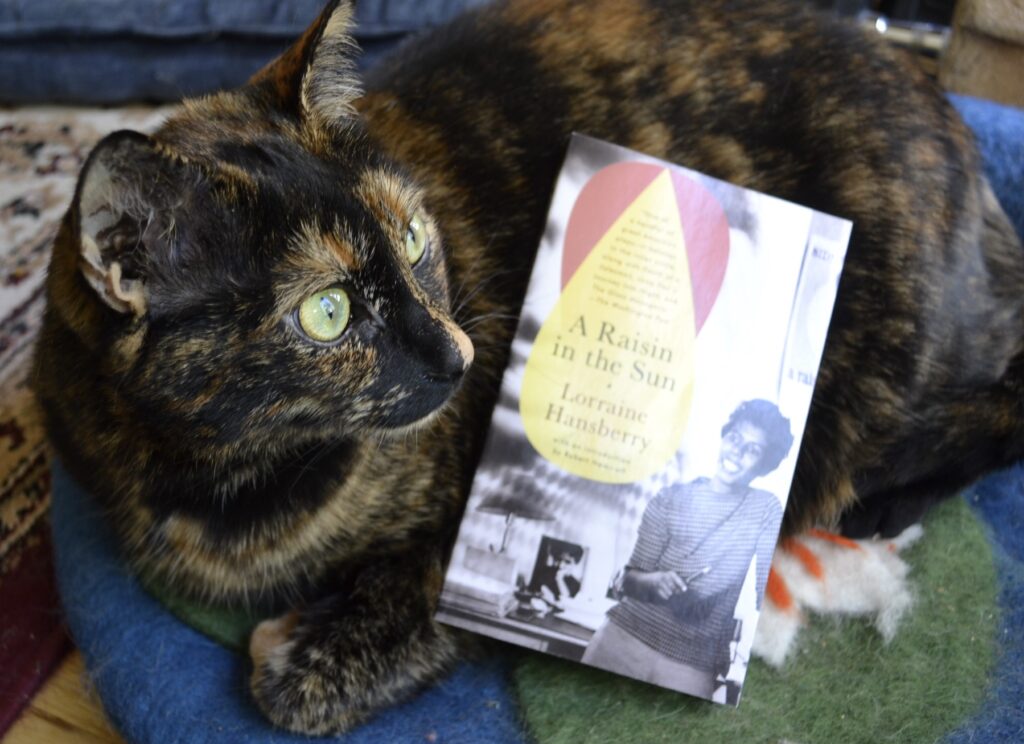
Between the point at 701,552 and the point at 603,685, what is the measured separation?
19 centimetres

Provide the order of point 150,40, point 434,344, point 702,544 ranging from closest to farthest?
point 434,344, point 702,544, point 150,40

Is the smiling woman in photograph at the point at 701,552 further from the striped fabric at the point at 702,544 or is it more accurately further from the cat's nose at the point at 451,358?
the cat's nose at the point at 451,358

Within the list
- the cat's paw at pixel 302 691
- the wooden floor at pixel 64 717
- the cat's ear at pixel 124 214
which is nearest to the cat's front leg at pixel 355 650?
the cat's paw at pixel 302 691

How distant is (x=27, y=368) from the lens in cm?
145

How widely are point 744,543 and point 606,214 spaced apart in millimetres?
411

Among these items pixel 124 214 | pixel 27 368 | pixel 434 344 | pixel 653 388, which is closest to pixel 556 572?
pixel 653 388

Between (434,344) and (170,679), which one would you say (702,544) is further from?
(170,679)

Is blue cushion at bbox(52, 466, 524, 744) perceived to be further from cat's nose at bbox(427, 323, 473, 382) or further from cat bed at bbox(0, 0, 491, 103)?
cat bed at bbox(0, 0, 491, 103)

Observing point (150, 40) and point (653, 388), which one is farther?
point (150, 40)

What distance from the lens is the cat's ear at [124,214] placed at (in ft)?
2.32

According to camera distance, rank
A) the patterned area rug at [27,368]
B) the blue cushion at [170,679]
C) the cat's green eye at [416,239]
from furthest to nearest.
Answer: the patterned area rug at [27,368] → the blue cushion at [170,679] → the cat's green eye at [416,239]

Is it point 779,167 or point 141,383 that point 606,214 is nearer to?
point 779,167

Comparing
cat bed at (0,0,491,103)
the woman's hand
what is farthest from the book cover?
cat bed at (0,0,491,103)

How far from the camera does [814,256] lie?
3.62 feet
